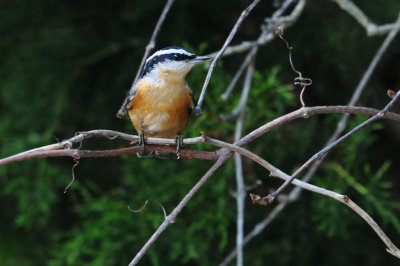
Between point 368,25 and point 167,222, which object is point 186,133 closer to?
point 368,25

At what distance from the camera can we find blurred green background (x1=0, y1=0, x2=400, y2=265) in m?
3.39

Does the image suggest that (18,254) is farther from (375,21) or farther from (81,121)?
(375,21)

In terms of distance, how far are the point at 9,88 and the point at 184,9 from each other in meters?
1.13

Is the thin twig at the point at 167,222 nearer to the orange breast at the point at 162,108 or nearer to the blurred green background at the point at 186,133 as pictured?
the orange breast at the point at 162,108

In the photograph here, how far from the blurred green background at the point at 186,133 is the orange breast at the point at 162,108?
503 millimetres

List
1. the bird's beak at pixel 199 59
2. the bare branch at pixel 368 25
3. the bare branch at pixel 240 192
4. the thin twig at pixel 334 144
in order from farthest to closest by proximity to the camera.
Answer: the bare branch at pixel 368 25, the bird's beak at pixel 199 59, the bare branch at pixel 240 192, the thin twig at pixel 334 144

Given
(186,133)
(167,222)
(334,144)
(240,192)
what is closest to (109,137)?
(167,222)

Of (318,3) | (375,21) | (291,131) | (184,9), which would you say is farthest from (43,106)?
(375,21)

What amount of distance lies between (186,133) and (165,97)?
2.00 ft

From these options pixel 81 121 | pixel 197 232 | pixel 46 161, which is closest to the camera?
pixel 197 232

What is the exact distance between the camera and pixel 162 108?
8.91 ft

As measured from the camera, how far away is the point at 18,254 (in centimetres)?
401

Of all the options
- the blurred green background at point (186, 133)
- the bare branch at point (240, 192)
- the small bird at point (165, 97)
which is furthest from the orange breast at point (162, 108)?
the blurred green background at point (186, 133)

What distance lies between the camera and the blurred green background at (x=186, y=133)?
339 centimetres
